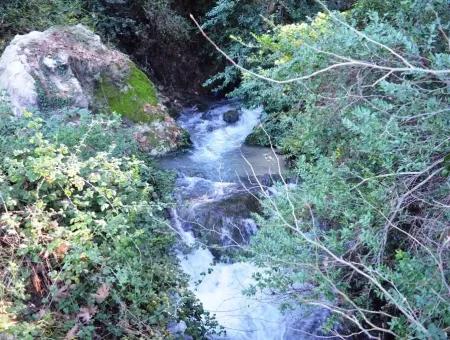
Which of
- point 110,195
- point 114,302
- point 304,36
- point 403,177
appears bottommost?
point 114,302

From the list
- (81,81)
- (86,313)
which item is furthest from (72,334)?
(81,81)

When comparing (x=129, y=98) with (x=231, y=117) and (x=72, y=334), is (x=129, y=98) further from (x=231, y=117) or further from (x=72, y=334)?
(x=72, y=334)

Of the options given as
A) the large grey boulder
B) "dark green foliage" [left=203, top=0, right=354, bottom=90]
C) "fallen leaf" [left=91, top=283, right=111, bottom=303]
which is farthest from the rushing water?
"dark green foliage" [left=203, top=0, right=354, bottom=90]

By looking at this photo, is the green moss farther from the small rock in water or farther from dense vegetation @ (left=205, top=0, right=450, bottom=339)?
dense vegetation @ (left=205, top=0, right=450, bottom=339)

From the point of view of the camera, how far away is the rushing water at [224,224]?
438cm

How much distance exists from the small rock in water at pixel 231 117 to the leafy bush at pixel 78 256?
5.57m

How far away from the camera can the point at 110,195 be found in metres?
3.40

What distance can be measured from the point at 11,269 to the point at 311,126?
285 centimetres

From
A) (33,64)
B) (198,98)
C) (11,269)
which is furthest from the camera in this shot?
(198,98)

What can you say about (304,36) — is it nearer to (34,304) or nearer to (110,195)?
(110,195)

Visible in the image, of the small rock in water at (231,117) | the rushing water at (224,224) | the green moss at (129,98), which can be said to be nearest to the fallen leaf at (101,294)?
the rushing water at (224,224)

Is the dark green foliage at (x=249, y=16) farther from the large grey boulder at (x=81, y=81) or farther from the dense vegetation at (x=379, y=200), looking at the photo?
the dense vegetation at (x=379, y=200)

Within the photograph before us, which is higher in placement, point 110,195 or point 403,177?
point 110,195

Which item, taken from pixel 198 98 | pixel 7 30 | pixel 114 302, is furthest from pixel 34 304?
pixel 198 98
